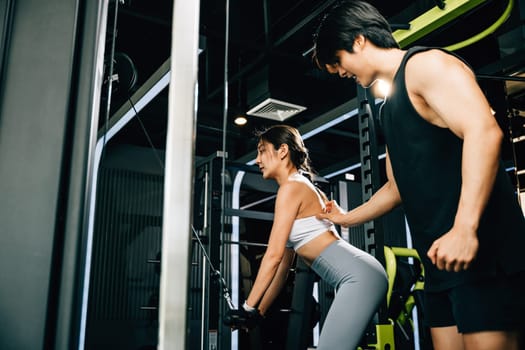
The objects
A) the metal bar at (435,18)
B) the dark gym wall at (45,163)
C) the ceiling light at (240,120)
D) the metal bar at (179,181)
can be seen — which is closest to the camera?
the metal bar at (179,181)

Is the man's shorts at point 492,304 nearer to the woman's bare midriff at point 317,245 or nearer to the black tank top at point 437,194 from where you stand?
the black tank top at point 437,194

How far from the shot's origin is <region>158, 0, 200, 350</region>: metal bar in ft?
1.67

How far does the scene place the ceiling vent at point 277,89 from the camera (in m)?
5.01

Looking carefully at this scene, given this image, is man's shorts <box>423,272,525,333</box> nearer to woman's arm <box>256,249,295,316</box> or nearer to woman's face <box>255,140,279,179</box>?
woman's arm <box>256,249,295,316</box>

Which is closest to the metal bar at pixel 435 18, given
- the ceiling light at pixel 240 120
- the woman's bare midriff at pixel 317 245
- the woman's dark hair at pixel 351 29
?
the woman's dark hair at pixel 351 29

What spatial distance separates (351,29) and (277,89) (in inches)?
141

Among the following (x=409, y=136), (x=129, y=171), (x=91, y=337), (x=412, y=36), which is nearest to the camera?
(x=409, y=136)

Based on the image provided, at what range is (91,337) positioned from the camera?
524cm

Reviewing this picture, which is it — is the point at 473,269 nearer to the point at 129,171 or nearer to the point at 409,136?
the point at 409,136

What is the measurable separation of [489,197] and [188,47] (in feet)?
2.66

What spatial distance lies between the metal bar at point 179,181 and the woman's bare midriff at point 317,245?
5.27 ft

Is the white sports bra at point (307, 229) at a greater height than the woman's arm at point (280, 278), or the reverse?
the white sports bra at point (307, 229)

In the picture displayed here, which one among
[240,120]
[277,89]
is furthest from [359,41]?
[240,120]

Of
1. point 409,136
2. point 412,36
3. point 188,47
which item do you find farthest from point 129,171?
point 188,47
